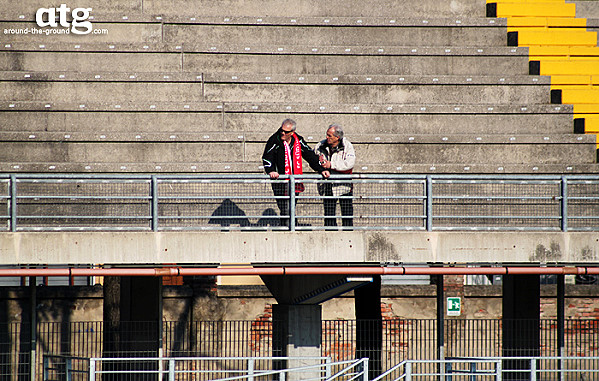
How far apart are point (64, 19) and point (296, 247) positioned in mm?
9735

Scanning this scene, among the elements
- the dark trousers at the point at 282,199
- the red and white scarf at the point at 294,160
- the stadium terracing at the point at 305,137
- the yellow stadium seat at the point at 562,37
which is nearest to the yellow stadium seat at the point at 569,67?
the stadium terracing at the point at 305,137

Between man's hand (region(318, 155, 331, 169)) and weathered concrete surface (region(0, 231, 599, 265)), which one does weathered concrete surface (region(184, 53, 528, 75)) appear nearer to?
man's hand (region(318, 155, 331, 169))

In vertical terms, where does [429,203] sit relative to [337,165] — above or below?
below

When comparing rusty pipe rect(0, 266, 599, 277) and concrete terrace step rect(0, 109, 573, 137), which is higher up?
concrete terrace step rect(0, 109, 573, 137)

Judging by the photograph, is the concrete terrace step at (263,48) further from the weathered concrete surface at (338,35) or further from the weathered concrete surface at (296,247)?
the weathered concrete surface at (296,247)

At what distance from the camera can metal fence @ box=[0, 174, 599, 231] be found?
12.1m

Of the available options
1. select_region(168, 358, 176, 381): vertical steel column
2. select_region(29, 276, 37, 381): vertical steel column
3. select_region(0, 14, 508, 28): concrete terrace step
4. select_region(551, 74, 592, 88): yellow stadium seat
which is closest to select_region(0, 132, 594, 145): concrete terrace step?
select_region(551, 74, 592, 88): yellow stadium seat

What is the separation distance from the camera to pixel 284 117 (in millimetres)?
17750

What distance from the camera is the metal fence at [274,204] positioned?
39.6 feet

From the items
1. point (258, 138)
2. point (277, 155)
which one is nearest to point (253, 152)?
point (258, 138)

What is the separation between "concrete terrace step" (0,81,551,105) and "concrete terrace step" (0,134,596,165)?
139 centimetres

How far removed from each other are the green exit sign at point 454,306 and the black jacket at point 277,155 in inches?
430

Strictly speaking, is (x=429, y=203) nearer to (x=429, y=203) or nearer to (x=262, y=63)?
(x=429, y=203)

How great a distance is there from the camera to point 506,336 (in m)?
15.1
